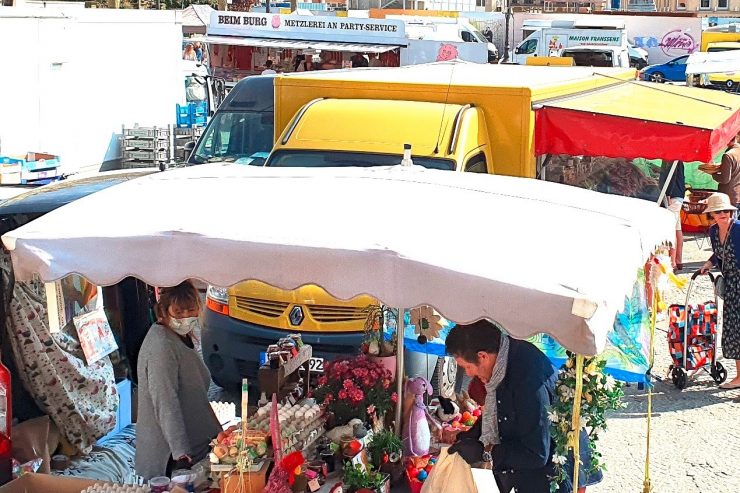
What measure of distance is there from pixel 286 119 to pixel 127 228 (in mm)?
5015

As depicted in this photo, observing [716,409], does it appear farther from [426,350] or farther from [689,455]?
[426,350]

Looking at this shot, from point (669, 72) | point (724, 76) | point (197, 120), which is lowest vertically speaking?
point (197, 120)

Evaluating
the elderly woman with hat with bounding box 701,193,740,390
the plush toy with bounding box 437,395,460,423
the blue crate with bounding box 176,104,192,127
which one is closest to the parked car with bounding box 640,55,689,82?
the blue crate with bounding box 176,104,192,127

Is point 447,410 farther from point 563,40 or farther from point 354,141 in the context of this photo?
point 563,40

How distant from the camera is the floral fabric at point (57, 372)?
256 inches

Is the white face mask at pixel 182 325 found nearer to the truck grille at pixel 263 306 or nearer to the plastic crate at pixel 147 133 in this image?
the truck grille at pixel 263 306

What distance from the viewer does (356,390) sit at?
5312mm

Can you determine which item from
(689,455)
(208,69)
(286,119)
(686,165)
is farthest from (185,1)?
(689,455)

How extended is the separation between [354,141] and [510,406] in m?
4.04

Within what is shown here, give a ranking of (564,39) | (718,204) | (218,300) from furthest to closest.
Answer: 1. (564,39)
2. (718,204)
3. (218,300)

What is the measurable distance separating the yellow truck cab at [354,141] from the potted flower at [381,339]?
0.97 meters

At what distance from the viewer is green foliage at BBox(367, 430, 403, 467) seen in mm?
5160

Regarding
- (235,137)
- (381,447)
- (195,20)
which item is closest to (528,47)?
(195,20)

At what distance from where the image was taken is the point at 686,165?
594 inches
